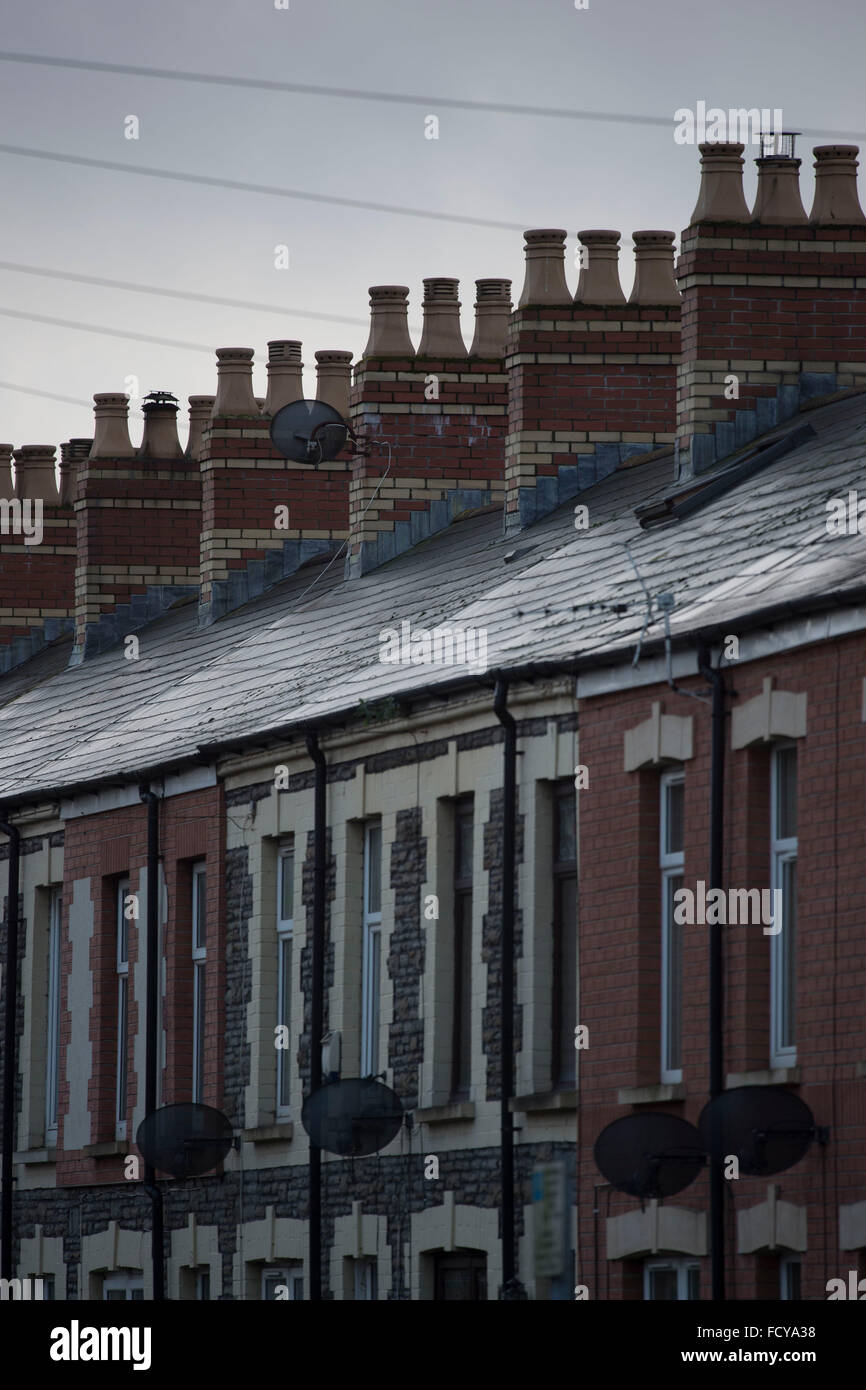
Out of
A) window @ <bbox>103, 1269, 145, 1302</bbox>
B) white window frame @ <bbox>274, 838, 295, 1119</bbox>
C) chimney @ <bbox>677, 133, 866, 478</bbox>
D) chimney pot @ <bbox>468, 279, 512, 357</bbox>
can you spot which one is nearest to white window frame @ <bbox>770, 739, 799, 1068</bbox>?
white window frame @ <bbox>274, 838, 295, 1119</bbox>

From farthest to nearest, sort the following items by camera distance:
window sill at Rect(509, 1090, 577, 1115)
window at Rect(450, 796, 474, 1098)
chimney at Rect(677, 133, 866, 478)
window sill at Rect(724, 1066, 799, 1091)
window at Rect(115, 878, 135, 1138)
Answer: window at Rect(115, 878, 135, 1138)
chimney at Rect(677, 133, 866, 478)
window at Rect(450, 796, 474, 1098)
window sill at Rect(509, 1090, 577, 1115)
window sill at Rect(724, 1066, 799, 1091)

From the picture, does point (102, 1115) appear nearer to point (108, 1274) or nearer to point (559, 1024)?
point (108, 1274)

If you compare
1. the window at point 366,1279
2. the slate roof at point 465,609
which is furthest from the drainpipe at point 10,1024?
the window at point 366,1279

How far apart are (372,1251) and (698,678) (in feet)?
19.6

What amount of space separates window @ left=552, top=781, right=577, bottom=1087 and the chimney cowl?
394 inches

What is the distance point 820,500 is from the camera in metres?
23.6

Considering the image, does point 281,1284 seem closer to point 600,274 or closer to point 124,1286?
point 124,1286

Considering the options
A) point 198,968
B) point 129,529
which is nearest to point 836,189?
point 198,968

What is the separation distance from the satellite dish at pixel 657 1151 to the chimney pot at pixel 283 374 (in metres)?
19.0

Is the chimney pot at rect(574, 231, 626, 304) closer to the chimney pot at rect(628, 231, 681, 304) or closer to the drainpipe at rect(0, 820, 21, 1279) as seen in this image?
the chimney pot at rect(628, 231, 681, 304)

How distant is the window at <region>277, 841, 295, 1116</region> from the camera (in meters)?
26.6

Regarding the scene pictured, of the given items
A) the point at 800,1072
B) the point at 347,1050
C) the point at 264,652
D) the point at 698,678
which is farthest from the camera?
the point at 264,652

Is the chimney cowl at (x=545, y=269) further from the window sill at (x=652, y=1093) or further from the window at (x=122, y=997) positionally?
the window sill at (x=652, y=1093)
